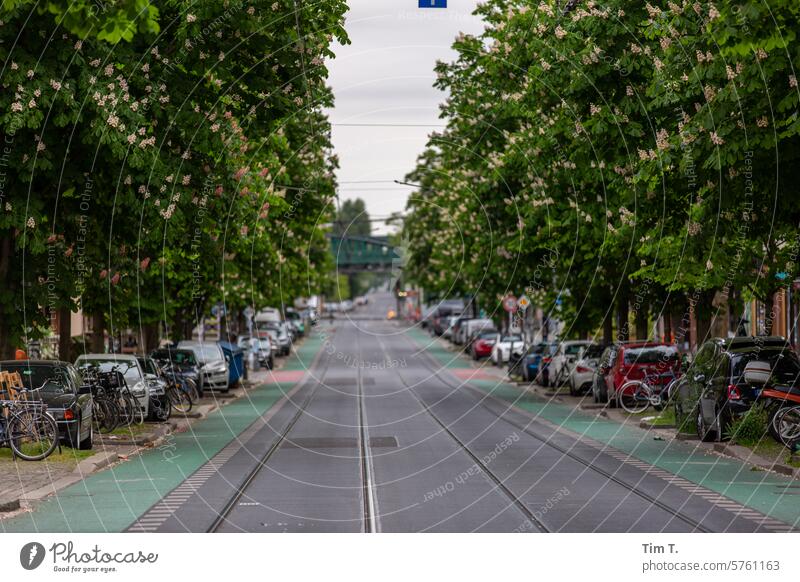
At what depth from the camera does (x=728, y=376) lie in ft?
85.5

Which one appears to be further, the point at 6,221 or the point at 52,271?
the point at 52,271

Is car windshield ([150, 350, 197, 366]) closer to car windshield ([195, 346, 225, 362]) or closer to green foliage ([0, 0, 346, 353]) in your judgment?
car windshield ([195, 346, 225, 362])

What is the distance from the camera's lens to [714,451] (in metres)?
25.2

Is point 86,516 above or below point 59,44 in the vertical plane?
below

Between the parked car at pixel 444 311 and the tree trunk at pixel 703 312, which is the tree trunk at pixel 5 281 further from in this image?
the parked car at pixel 444 311

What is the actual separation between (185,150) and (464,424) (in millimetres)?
9799

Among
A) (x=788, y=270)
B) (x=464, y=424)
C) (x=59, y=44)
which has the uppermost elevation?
(x=59, y=44)

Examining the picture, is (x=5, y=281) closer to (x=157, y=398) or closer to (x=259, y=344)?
(x=157, y=398)

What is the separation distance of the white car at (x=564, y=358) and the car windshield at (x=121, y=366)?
672 inches

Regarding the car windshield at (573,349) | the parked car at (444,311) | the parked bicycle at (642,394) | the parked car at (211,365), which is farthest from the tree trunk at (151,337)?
the parked car at (444,311)

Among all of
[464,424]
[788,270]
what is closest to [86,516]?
[788,270]

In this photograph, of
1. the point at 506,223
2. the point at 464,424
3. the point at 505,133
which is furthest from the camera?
the point at 506,223

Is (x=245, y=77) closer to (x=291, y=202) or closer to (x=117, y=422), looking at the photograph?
(x=117, y=422)

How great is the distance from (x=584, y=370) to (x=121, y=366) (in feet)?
53.0
